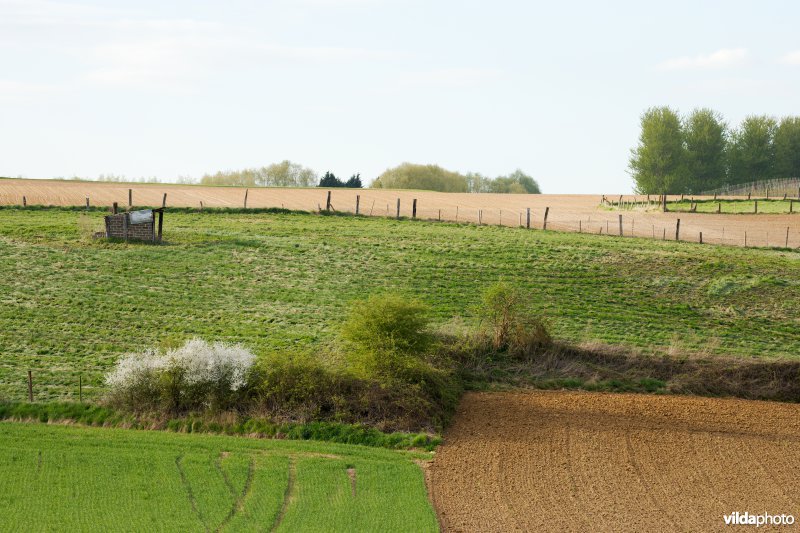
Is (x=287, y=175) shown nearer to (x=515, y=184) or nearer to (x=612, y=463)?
(x=515, y=184)

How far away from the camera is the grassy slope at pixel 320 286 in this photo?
35531 mm

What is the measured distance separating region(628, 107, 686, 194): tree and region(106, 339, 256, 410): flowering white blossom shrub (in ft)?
311

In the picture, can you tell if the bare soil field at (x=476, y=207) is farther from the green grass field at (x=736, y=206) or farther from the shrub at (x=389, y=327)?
the shrub at (x=389, y=327)

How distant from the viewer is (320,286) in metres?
43.5

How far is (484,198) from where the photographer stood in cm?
9962

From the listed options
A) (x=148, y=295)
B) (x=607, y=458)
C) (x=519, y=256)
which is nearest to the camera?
(x=607, y=458)

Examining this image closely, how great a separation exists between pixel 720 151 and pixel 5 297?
97822mm

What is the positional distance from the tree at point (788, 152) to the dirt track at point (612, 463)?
9413cm

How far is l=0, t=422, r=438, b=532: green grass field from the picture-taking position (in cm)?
2041

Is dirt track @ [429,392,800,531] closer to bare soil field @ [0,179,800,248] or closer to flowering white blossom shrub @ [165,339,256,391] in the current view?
flowering white blossom shrub @ [165,339,256,391]

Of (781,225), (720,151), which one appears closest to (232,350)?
(781,225)

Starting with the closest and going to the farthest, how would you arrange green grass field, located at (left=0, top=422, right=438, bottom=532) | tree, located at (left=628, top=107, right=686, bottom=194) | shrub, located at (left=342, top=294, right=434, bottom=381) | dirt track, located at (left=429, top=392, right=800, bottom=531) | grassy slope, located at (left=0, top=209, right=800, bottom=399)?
green grass field, located at (left=0, top=422, right=438, bottom=532), dirt track, located at (left=429, top=392, right=800, bottom=531), shrub, located at (left=342, top=294, right=434, bottom=381), grassy slope, located at (left=0, top=209, right=800, bottom=399), tree, located at (left=628, top=107, right=686, bottom=194)

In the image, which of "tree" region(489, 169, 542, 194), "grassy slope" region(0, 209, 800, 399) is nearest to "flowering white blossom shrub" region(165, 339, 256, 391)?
"grassy slope" region(0, 209, 800, 399)

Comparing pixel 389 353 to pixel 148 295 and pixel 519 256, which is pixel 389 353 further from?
pixel 519 256
